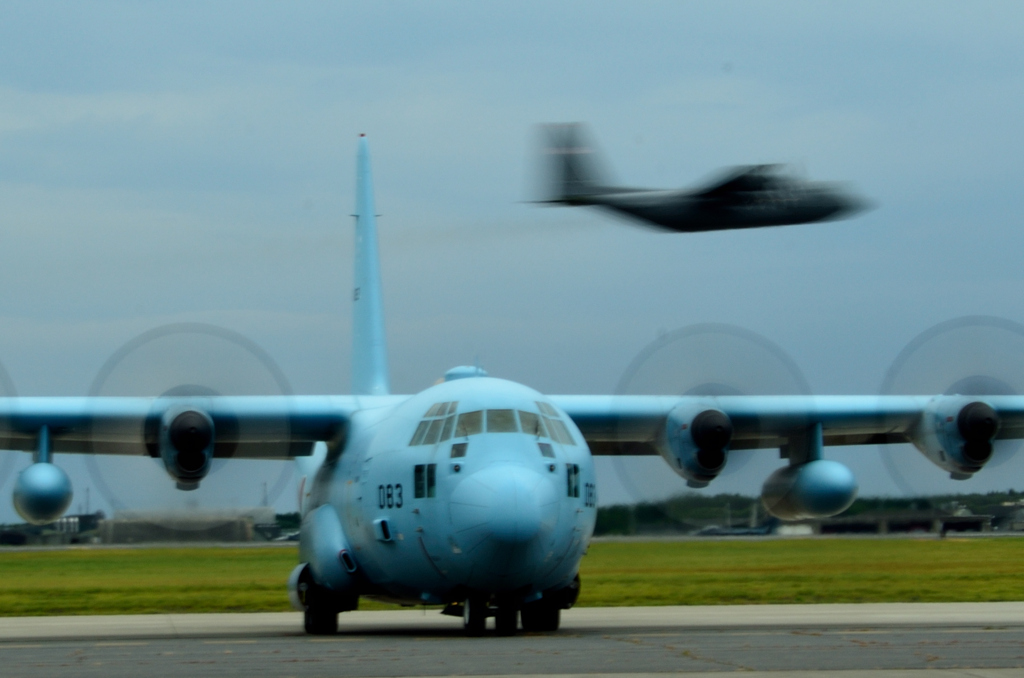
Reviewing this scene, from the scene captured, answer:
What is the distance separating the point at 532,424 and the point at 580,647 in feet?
10.9

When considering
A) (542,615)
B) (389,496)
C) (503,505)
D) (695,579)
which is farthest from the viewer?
(695,579)

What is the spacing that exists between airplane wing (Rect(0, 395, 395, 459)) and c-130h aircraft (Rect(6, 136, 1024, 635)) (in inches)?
1.3

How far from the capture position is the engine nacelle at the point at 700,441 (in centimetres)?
2202

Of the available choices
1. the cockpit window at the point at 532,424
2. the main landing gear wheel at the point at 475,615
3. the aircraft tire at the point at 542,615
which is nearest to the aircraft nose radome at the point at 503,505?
the cockpit window at the point at 532,424

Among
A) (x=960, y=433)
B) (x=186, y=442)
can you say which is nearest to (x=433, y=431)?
(x=186, y=442)

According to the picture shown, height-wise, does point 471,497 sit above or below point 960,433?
below

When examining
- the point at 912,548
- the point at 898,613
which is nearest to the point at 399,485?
the point at 898,613

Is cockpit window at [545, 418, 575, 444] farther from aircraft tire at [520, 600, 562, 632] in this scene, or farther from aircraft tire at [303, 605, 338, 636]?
aircraft tire at [303, 605, 338, 636]

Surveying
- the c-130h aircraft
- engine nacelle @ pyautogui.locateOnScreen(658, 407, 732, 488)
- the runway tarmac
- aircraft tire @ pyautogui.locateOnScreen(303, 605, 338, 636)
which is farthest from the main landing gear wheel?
engine nacelle @ pyautogui.locateOnScreen(658, 407, 732, 488)

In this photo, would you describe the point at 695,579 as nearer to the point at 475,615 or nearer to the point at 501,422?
the point at 475,615

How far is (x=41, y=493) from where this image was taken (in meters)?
21.3

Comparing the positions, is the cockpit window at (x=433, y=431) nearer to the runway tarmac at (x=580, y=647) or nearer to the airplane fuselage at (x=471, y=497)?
the airplane fuselage at (x=471, y=497)

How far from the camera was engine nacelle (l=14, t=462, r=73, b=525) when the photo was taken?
21328mm

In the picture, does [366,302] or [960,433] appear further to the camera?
[366,302]
